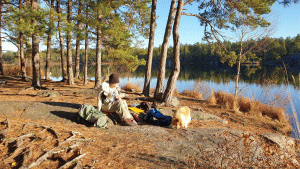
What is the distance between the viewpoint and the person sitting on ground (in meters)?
4.79

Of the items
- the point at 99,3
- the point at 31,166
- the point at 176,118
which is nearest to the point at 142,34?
the point at 99,3

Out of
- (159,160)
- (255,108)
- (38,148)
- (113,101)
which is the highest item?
(113,101)

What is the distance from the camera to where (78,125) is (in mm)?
4543

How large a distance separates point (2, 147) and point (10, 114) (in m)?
2.45

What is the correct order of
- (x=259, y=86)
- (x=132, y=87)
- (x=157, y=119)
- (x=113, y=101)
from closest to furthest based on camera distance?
(x=113, y=101), (x=157, y=119), (x=132, y=87), (x=259, y=86)

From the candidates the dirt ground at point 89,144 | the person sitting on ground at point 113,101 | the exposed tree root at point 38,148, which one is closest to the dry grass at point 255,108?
the dirt ground at point 89,144

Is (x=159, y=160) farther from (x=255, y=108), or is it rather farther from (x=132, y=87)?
(x=132, y=87)

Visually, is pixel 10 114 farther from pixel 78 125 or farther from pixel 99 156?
pixel 99 156

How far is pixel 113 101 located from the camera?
4977 mm

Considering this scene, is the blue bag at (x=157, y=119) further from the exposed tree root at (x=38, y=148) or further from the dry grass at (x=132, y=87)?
the dry grass at (x=132, y=87)

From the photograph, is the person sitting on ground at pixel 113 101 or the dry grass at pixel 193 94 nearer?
the person sitting on ground at pixel 113 101

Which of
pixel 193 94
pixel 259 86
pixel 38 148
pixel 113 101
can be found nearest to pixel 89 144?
pixel 38 148

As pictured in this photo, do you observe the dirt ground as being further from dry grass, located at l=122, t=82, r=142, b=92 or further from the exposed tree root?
dry grass, located at l=122, t=82, r=142, b=92

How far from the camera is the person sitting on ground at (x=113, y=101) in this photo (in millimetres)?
4795
